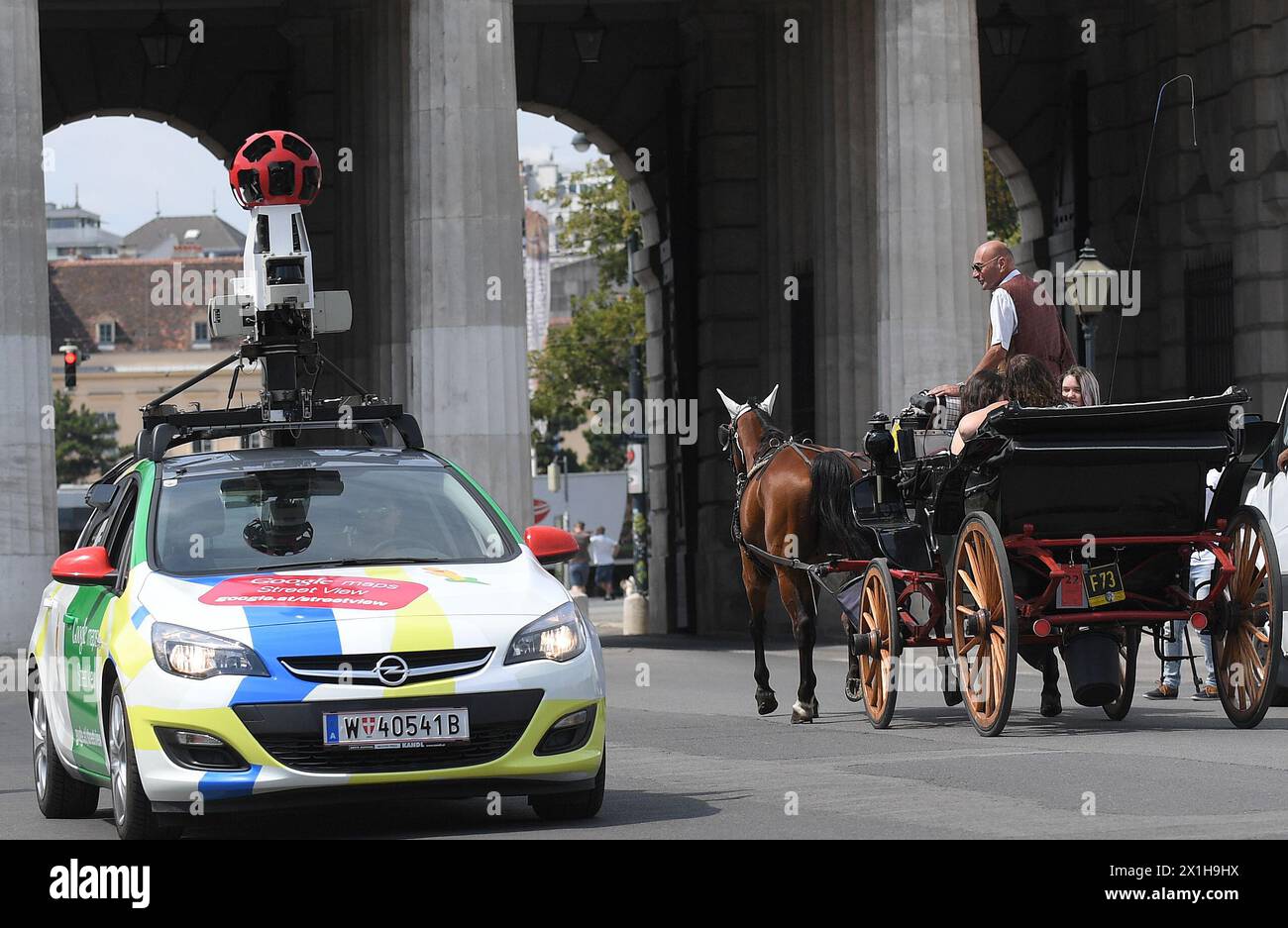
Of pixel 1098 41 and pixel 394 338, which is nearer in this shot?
pixel 394 338

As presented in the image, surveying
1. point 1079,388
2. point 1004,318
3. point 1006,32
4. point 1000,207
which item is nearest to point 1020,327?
point 1004,318

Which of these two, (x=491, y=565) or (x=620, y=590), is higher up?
(x=491, y=565)

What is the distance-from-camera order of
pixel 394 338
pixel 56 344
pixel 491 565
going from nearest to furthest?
1. pixel 491 565
2. pixel 394 338
3. pixel 56 344

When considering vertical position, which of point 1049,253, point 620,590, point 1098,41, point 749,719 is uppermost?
point 1098,41

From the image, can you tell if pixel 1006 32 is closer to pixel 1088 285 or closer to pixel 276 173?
pixel 1088 285

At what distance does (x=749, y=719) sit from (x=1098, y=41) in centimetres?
2021

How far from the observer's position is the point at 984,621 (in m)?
12.6

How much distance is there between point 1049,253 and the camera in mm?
34938

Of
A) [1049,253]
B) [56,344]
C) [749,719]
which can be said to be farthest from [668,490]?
[56,344]

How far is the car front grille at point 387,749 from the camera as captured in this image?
8.70 m

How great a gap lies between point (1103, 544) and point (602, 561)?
48159 mm

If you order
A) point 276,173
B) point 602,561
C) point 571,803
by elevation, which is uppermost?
point 276,173
